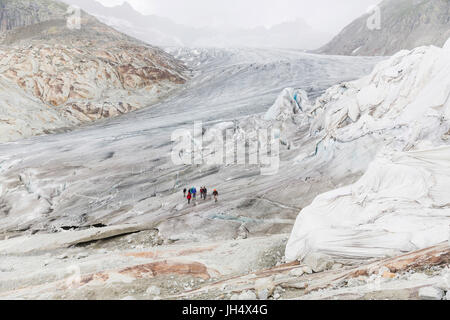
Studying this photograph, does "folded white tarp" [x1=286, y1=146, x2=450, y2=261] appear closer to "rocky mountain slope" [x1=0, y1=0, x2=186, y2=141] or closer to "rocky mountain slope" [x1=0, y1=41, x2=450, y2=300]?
"rocky mountain slope" [x1=0, y1=41, x2=450, y2=300]

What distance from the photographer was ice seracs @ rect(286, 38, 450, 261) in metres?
7.50

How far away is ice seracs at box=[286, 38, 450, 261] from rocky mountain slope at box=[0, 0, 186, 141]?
89.2 feet

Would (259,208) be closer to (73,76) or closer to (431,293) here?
(431,293)

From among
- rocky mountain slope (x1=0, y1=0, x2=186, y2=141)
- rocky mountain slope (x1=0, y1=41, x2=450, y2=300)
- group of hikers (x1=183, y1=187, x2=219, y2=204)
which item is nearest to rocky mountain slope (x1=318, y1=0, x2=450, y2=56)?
rocky mountain slope (x1=0, y1=0, x2=186, y2=141)

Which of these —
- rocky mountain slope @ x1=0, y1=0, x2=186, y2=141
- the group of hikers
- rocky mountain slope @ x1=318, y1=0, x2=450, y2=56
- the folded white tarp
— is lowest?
the group of hikers

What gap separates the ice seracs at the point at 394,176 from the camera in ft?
24.6

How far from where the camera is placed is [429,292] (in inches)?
174

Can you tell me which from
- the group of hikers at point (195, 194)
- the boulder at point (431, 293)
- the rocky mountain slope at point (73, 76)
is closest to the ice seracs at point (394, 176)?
the boulder at point (431, 293)

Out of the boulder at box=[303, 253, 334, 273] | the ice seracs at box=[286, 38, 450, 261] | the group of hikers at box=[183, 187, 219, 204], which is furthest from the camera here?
the group of hikers at box=[183, 187, 219, 204]

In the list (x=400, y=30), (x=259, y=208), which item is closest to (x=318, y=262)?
(x=259, y=208)

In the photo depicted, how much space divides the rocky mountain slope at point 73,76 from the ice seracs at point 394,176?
2718 cm

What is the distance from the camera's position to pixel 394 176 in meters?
9.29
